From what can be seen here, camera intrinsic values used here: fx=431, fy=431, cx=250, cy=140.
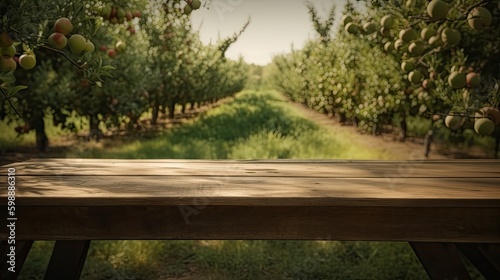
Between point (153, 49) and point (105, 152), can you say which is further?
point (153, 49)

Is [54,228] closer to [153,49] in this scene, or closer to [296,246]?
[296,246]

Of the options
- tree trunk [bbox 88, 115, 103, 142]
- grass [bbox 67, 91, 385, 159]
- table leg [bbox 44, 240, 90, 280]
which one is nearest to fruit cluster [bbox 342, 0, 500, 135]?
table leg [bbox 44, 240, 90, 280]

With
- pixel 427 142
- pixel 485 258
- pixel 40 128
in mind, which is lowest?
pixel 40 128

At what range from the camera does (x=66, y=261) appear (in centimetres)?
141

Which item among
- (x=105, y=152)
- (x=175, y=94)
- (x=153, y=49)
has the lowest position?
(x=105, y=152)

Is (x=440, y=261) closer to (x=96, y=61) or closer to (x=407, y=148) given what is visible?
(x=96, y=61)

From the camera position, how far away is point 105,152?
6695mm

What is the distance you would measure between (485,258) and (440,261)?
0.61 m

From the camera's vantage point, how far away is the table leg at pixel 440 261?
1.33m

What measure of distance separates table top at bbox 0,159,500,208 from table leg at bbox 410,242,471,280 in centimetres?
19

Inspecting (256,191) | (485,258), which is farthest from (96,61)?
(485,258)

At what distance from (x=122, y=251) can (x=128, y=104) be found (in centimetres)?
393

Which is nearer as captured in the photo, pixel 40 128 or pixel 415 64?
pixel 415 64

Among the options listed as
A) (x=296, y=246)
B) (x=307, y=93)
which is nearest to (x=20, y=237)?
(x=296, y=246)
